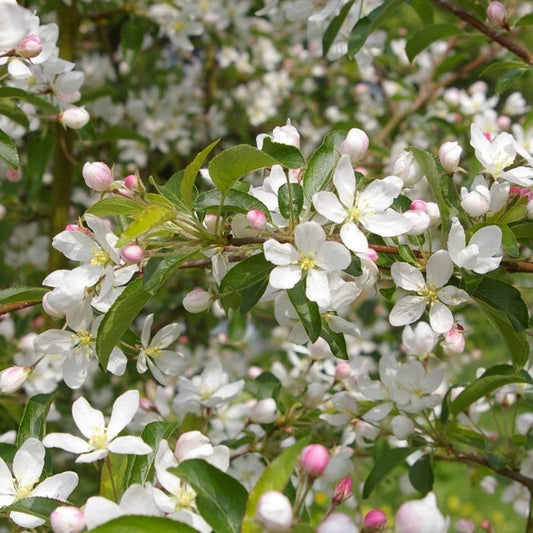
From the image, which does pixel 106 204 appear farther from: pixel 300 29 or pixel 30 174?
pixel 300 29

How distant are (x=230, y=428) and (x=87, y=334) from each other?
749mm

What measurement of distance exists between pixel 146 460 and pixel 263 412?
53 centimetres

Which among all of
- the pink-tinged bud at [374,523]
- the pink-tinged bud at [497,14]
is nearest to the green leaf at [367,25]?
the pink-tinged bud at [497,14]

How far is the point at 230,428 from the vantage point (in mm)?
1940

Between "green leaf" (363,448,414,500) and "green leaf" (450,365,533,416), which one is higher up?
"green leaf" (450,365,533,416)

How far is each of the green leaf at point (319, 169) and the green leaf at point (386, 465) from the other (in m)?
0.62

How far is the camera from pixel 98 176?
3.80 feet

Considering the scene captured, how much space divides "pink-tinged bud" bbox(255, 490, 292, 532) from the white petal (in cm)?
47

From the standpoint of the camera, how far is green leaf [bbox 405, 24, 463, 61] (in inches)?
71.6

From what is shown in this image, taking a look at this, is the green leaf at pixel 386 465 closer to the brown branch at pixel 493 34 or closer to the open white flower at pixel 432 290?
the open white flower at pixel 432 290

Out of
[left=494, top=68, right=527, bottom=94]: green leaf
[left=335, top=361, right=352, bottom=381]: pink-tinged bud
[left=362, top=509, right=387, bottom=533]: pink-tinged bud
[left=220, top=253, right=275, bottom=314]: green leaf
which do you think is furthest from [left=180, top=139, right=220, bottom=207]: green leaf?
[left=494, top=68, right=527, bottom=94]: green leaf

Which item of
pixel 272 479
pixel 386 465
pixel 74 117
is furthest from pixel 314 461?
pixel 74 117

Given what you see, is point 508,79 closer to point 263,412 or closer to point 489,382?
point 489,382

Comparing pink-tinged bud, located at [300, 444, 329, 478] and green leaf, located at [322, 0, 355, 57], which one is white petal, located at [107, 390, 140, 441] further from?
green leaf, located at [322, 0, 355, 57]
